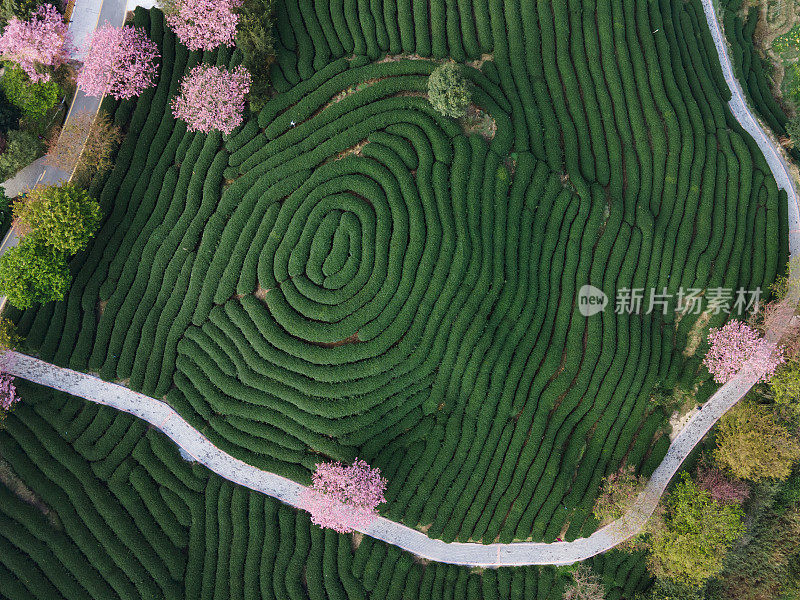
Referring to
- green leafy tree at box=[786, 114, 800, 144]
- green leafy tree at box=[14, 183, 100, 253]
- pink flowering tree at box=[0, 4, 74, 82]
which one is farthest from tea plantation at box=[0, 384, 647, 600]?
green leafy tree at box=[786, 114, 800, 144]

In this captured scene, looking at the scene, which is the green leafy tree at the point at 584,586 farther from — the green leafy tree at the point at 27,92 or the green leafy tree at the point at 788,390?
the green leafy tree at the point at 27,92

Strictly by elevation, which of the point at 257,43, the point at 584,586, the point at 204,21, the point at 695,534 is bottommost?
the point at 584,586

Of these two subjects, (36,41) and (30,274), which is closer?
(30,274)

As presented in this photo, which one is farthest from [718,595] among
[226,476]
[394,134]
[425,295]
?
[394,134]

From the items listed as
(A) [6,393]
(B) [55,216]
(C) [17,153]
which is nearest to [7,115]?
(C) [17,153]

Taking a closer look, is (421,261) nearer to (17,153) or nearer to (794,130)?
(17,153)

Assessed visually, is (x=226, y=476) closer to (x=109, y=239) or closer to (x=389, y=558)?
(x=389, y=558)

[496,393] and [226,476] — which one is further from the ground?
[496,393]
